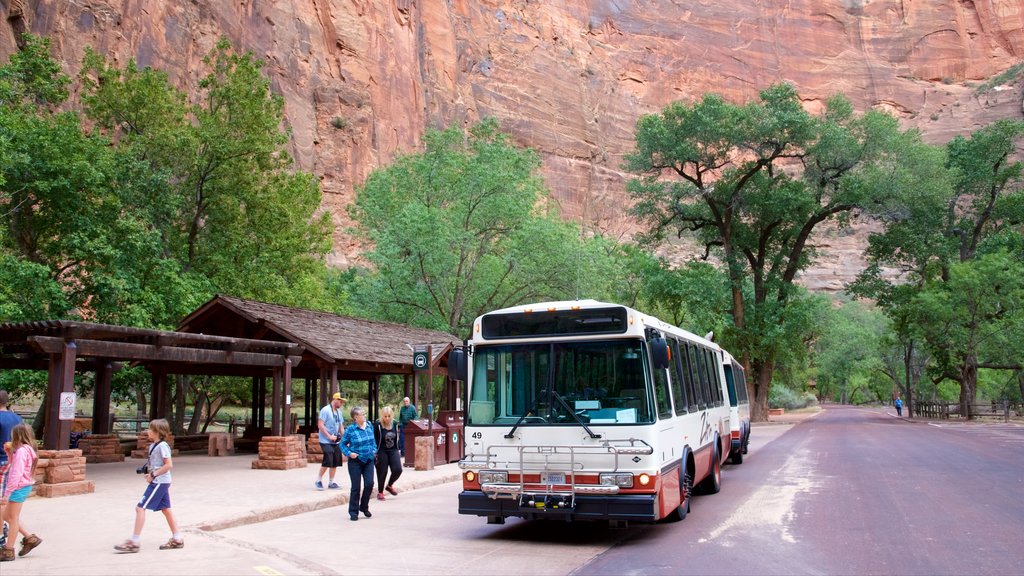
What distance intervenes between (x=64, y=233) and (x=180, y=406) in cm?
701

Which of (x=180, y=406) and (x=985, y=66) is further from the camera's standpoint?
(x=985, y=66)

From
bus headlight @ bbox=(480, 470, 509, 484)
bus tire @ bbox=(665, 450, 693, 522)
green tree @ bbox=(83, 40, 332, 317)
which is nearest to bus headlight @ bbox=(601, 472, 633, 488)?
bus headlight @ bbox=(480, 470, 509, 484)

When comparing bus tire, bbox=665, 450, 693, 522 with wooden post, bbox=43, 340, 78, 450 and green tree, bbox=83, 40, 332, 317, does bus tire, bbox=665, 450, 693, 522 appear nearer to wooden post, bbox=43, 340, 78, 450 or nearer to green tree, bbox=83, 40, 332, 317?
wooden post, bbox=43, 340, 78, 450

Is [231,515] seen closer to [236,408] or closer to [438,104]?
[236,408]

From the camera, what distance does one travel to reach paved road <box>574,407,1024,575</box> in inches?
290

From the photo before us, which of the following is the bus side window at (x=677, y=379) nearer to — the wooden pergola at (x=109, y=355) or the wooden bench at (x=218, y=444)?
the wooden pergola at (x=109, y=355)

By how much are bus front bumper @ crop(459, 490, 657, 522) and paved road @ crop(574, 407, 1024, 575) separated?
0.42 meters

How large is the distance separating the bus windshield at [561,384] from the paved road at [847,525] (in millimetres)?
1584

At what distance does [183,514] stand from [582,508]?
5.98 meters

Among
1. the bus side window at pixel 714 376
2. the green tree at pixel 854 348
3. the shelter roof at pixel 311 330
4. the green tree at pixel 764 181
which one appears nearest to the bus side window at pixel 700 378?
the bus side window at pixel 714 376

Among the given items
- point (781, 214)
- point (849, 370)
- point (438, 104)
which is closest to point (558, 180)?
point (438, 104)

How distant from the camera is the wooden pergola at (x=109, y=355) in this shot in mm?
12523

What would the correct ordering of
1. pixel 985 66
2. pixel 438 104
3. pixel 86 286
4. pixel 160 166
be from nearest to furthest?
pixel 86 286, pixel 160 166, pixel 438 104, pixel 985 66

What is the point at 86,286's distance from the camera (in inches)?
826
